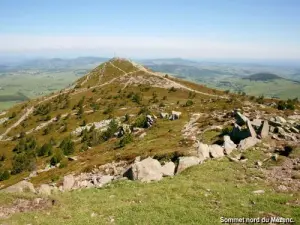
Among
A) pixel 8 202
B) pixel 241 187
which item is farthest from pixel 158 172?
pixel 8 202

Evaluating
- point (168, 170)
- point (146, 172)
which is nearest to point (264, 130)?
point (168, 170)

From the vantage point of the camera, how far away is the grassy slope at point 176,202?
75.4 ft

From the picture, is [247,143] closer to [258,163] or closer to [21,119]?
[258,163]

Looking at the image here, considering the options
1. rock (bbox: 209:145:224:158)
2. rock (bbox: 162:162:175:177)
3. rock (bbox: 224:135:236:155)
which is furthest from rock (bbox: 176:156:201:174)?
rock (bbox: 224:135:236:155)

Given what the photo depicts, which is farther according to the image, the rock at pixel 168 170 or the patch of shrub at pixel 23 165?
the patch of shrub at pixel 23 165

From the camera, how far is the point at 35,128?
463 feet

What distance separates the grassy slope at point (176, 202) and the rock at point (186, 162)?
9.76 feet

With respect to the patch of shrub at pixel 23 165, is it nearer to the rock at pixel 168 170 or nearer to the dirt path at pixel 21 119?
the dirt path at pixel 21 119

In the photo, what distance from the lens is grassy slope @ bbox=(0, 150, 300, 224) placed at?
905 inches

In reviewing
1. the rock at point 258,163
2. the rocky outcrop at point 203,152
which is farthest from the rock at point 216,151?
the rock at point 258,163

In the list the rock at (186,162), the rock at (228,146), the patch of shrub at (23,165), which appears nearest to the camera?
the rock at (186,162)

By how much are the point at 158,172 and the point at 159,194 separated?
7440 millimetres

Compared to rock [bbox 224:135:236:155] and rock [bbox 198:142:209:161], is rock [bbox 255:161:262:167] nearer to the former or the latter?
rock [bbox 224:135:236:155]

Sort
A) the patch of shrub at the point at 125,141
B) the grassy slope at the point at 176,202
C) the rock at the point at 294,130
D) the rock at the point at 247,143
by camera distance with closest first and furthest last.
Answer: the grassy slope at the point at 176,202 < the rock at the point at 247,143 < the rock at the point at 294,130 < the patch of shrub at the point at 125,141
